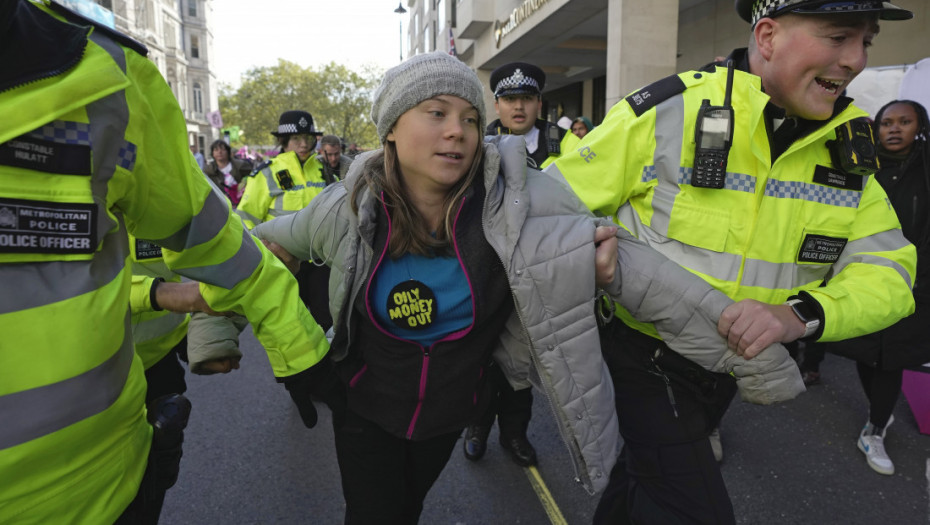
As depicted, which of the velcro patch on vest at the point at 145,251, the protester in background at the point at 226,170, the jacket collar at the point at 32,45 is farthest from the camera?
the protester in background at the point at 226,170

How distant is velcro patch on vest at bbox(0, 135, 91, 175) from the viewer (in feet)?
3.09

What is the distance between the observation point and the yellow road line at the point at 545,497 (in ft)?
9.76

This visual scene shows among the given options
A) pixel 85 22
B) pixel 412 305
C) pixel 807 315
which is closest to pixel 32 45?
pixel 85 22

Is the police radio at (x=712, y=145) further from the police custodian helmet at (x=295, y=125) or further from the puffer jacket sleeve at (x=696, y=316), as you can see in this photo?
the police custodian helmet at (x=295, y=125)

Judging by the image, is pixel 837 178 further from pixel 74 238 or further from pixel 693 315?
pixel 74 238

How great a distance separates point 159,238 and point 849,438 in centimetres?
436

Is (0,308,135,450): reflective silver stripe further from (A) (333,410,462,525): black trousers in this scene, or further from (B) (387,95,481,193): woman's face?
(B) (387,95,481,193): woman's face

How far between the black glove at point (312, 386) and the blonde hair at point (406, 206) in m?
0.42

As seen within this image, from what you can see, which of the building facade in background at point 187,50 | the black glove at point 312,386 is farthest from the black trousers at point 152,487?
the building facade in background at point 187,50

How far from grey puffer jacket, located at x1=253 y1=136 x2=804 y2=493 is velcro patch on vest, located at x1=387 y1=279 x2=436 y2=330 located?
13cm

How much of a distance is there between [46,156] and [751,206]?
1929 millimetres

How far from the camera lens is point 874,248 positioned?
200 centimetres

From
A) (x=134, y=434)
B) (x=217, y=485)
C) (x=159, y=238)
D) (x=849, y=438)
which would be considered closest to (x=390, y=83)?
(x=159, y=238)

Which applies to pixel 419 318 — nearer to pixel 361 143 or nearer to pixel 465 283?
pixel 465 283
